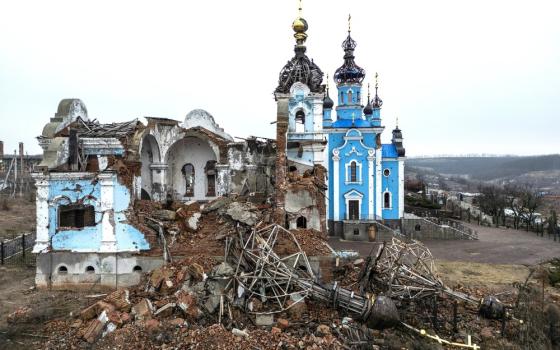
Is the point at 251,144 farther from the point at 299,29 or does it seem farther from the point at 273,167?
the point at 299,29

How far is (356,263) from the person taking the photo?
17156 millimetres

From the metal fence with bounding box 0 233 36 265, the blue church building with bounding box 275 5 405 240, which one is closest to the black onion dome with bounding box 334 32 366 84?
the blue church building with bounding box 275 5 405 240

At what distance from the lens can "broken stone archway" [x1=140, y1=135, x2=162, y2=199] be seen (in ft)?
64.8

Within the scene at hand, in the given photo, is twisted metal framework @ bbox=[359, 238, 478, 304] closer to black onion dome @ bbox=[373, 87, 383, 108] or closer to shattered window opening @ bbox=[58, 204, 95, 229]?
shattered window opening @ bbox=[58, 204, 95, 229]

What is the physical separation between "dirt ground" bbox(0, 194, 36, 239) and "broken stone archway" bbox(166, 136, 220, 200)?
45.7ft

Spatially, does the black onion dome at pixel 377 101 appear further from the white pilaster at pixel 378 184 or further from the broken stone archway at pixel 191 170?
the broken stone archway at pixel 191 170

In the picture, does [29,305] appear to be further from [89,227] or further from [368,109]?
[368,109]

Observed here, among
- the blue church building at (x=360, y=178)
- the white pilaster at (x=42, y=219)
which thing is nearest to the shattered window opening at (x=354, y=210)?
the blue church building at (x=360, y=178)

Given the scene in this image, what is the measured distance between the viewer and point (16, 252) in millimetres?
21656

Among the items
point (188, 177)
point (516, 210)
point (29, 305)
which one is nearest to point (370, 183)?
point (188, 177)

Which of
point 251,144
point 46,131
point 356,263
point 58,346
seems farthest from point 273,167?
point 58,346

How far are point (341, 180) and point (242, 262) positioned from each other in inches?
716

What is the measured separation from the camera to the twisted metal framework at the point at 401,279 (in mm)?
12961

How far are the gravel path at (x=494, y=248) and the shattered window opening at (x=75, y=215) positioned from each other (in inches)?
618
